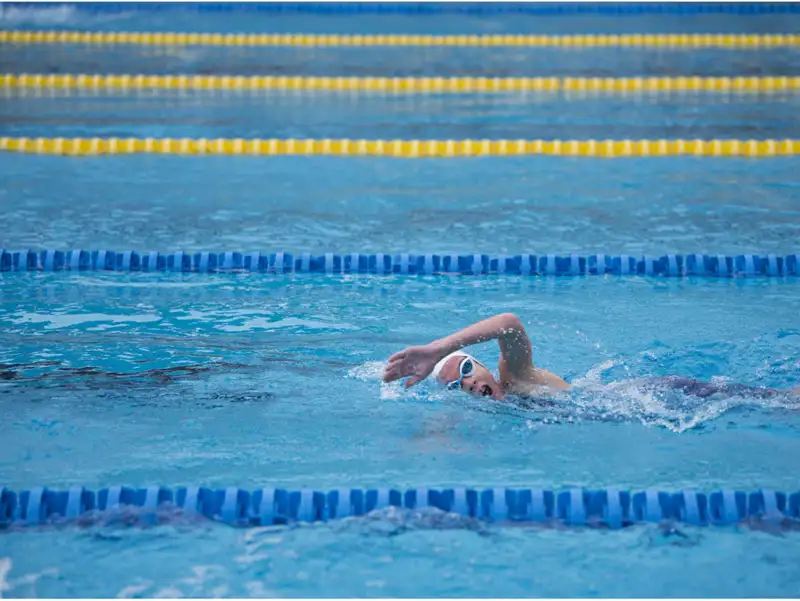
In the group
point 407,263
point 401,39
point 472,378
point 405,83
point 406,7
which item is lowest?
point 472,378

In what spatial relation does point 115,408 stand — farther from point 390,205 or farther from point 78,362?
point 390,205

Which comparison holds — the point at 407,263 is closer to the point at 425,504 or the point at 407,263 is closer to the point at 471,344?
the point at 471,344

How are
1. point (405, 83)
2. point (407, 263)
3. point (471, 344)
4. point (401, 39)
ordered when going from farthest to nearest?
1. point (401, 39)
2. point (405, 83)
3. point (407, 263)
4. point (471, 344)

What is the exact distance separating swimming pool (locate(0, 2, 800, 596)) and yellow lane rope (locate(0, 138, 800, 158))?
0.17 metres

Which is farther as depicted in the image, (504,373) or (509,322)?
(504,373)

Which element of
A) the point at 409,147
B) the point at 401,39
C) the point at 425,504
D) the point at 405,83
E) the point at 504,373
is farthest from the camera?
the point at 401,39

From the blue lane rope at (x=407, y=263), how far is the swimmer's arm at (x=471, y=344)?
195 cm

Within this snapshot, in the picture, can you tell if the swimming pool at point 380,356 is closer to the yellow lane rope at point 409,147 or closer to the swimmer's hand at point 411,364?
the yellow lane rope at point 409,147

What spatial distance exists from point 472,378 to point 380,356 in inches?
38.0

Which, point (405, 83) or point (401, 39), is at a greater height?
point (401, 39)

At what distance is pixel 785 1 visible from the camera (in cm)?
1325

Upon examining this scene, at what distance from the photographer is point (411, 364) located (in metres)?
3.54

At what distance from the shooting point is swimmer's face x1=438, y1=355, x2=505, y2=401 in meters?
4.00

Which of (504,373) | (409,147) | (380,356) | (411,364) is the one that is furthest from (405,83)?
(411,364)
